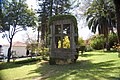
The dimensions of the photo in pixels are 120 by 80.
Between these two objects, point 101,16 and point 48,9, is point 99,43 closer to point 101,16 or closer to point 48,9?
point 101,16

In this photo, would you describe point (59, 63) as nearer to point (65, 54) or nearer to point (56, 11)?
point (65, 54)

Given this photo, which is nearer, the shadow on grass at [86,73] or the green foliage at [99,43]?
the shadow on grass at [86,73]

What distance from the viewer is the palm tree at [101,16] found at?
24.7m

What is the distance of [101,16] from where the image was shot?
31438mm

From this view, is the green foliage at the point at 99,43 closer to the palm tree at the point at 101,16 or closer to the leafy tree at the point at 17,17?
the palm tree at the point at 101,16

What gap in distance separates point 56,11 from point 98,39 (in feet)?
27.0

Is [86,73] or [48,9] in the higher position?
[48,9]

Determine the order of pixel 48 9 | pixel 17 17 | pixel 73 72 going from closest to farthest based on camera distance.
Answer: pixel 73 72 < pixel 17 17 < pixel 48 9

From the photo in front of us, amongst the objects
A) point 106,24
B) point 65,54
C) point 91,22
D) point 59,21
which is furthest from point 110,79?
point 91,22

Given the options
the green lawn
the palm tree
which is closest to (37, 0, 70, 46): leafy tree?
the palm tree

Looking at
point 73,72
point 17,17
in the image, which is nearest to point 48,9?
point 17,17

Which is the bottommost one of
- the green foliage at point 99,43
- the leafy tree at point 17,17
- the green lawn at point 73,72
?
the green lawn at point 73,72

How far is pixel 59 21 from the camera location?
16859mm

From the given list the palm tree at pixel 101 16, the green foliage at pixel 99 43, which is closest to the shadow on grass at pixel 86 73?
the palm tree at pixel 101 16
